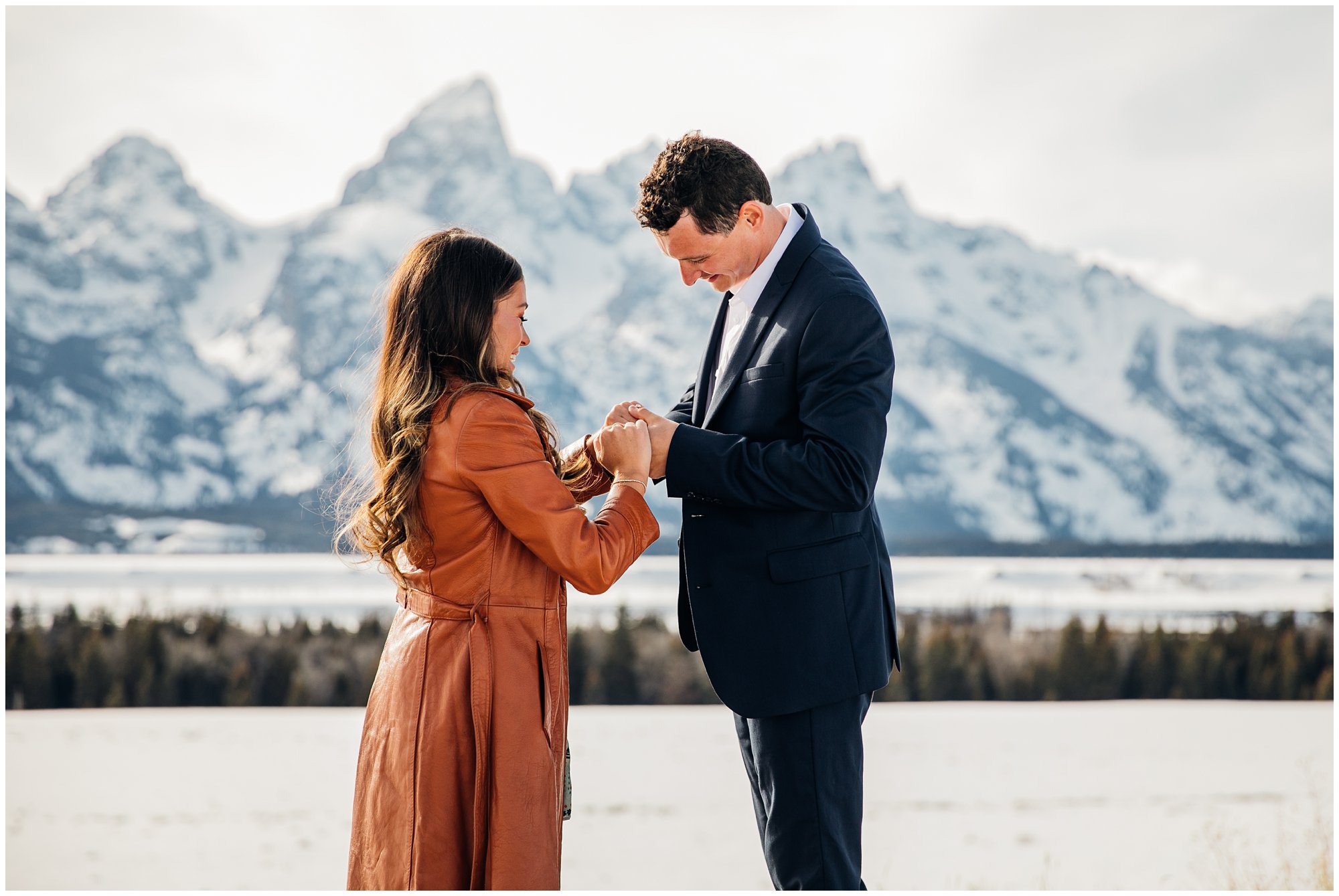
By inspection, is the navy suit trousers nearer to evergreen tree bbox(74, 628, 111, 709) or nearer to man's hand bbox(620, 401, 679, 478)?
man's hand bbox(620, 401, 679, 478)

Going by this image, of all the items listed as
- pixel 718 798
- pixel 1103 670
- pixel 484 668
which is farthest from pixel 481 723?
pixel 1103 670

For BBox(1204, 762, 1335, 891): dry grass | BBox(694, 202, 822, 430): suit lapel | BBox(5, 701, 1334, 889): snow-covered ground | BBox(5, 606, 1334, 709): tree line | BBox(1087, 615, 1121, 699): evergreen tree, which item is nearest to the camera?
BBox(694, 202, 822, 430): suit lapel

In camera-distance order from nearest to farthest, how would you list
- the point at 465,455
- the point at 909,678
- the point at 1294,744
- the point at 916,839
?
the point at 465,455, the point at 916,839, the point at 1294,744, the point at 909,678

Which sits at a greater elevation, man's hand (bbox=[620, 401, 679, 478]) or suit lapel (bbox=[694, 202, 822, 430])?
suit lapel (bbox=[694, 202, 822, 430])

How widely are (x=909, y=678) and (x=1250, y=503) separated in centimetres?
21277

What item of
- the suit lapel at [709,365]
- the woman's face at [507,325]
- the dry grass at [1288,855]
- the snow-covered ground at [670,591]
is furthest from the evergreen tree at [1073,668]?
the woman's face at [507,325]

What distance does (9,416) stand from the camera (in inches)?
6437

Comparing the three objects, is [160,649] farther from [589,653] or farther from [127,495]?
[127,495]

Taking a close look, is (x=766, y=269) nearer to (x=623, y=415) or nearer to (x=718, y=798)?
(x=623, y=415)

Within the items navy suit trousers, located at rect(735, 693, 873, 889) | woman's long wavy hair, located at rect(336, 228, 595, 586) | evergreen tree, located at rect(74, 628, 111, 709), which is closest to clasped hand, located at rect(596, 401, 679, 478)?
woman's long wavy hair, located at rect(336, 228, 595, 586)

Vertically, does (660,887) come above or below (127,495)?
above

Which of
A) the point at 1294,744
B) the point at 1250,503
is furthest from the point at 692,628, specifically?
the point at 1250,503

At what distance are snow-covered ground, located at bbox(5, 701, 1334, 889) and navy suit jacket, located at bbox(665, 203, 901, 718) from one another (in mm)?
2973

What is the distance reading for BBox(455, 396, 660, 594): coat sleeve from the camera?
2.20 metres
